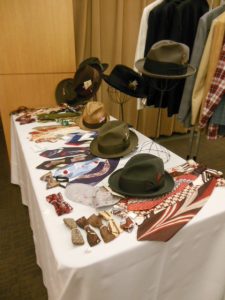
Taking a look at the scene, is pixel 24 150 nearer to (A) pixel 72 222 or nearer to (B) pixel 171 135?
(A) pixel 72 222

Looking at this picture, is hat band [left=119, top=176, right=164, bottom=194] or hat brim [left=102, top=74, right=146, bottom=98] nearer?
hat band [left=119, top=176, right=164, bottom=194]

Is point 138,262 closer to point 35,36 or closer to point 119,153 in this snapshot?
point 119,153

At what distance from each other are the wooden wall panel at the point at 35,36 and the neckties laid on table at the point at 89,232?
164 centimetres

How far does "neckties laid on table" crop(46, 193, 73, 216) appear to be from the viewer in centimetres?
80

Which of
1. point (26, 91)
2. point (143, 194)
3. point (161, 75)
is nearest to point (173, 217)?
point (143, 194)

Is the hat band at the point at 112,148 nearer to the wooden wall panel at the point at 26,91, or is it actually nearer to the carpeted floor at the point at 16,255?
the carpeted floor at the point at 16,255

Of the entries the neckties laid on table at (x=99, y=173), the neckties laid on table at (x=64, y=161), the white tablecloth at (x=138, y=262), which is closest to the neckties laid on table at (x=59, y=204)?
the white tablecloth at (x=138, y=262)

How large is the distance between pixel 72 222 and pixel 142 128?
246 cm

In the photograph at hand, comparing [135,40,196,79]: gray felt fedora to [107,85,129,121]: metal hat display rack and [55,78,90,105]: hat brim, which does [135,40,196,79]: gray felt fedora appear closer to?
[107,85,129,121]: metal hat display rack

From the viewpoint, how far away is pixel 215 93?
1.33 m

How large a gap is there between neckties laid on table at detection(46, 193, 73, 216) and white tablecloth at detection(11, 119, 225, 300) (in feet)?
0.05

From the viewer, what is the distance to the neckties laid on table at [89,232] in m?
0.67

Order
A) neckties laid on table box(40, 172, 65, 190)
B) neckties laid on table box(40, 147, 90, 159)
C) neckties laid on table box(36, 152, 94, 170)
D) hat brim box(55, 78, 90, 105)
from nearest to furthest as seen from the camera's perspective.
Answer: neckties laid on table box(40, 172, 65, 190), neckties laid on table box(36, 152, 94, 170), neckties laid on table box(40, 147, 90, 159), hat brim box(55, 78, 90, 105)

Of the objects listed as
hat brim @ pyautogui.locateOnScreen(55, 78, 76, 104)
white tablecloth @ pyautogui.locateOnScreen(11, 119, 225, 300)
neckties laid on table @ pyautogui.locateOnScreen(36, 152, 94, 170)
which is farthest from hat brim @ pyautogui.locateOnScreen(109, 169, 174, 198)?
hat brim @ pyautogui.locateOnScreen(55, 78, 76, 104)
